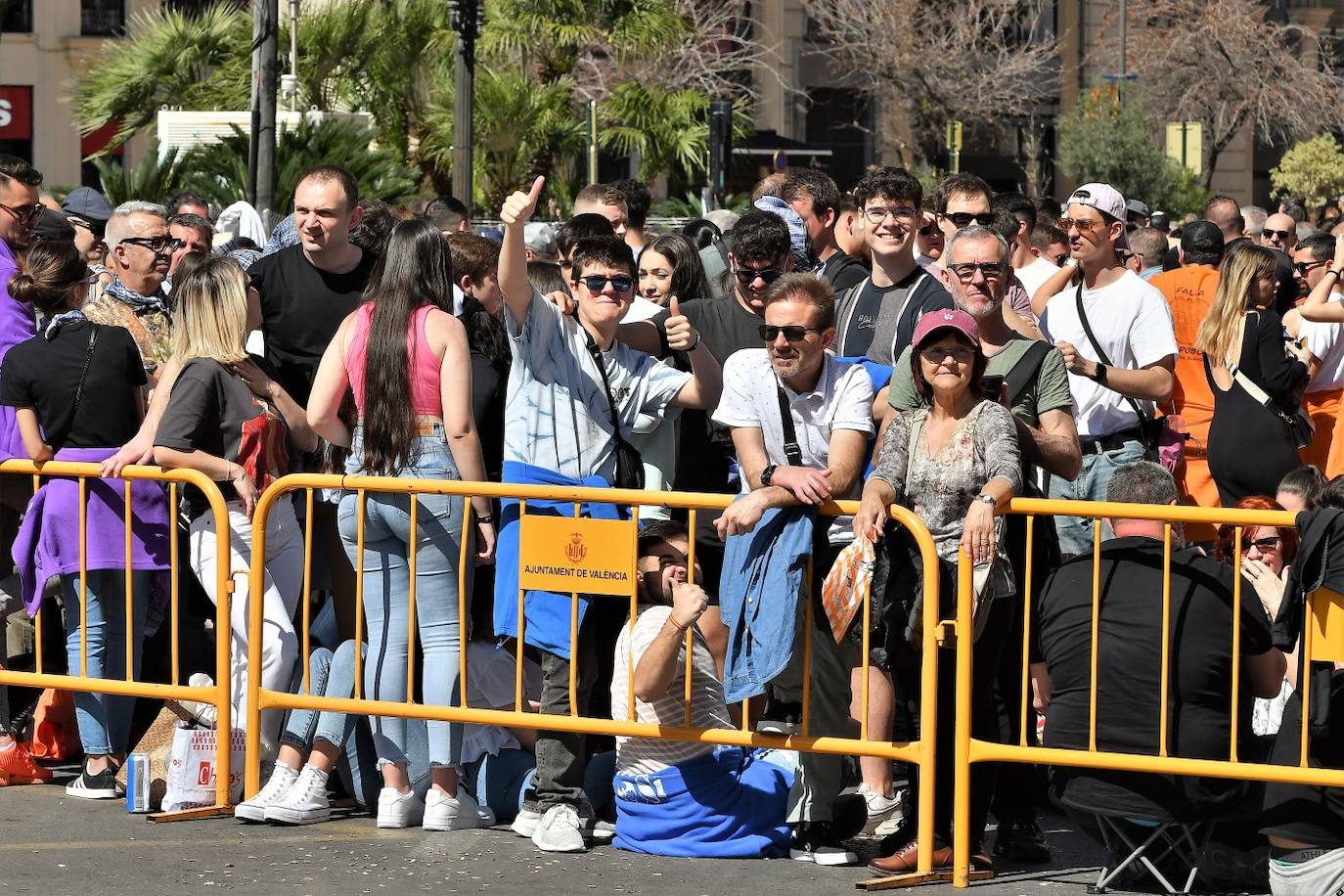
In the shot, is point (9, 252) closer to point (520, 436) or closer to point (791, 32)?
point (520, 436)

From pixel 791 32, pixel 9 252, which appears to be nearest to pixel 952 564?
pixel 9 252

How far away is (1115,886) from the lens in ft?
20.4

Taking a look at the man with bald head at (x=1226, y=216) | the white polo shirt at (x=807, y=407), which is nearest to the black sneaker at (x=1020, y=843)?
the white polo shirt at (x=807, y=407)

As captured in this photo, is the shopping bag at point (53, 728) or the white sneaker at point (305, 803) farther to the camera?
the shopping bag at point (53, 728)

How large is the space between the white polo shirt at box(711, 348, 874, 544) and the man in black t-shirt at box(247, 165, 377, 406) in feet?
6.74

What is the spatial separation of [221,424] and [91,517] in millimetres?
621

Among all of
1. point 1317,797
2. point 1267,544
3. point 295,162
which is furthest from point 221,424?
point 295,162

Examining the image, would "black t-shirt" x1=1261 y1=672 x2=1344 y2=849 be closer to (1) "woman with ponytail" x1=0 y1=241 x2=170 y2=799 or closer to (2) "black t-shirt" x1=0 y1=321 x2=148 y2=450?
(1) "woman with ponytail" x1=0 y1=241 x2=170 y2=799

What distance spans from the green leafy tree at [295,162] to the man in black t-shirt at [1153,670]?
13257mm

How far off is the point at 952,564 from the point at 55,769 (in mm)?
3778

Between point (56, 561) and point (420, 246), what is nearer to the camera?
point (420, 246)

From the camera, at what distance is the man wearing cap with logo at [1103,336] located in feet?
26.3

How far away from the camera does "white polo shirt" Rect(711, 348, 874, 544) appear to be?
6480 millimetres

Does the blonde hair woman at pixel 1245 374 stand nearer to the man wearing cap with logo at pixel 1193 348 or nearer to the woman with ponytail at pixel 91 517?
the man wearing cap with logo at pixel 1193 348
